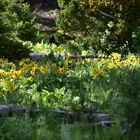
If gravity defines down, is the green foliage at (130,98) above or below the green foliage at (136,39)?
below

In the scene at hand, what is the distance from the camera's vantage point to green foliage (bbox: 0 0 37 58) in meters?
10.2

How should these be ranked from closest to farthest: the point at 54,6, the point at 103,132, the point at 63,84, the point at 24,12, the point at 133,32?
the point at 103,132 → the point at 63,84 → the point at 133,32 → the point at 24,12 → the point at 54,6

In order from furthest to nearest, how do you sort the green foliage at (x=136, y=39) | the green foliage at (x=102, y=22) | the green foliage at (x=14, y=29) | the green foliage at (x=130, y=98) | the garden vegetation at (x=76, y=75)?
the green foliage at (x=102, y=22)
the green foliage at (x=136, y=39)
the green foliage at (x=14, y=29)
the garden vegetation at (x=76, y=75)
the green foliage at (x=130, y=98)

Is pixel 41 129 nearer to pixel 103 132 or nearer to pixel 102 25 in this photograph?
pixel 103 132

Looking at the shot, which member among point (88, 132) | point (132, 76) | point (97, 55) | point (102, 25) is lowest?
point (88, 132)

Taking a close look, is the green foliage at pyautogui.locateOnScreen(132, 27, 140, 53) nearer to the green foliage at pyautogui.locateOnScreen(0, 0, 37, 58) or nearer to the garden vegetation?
the garden vegetation

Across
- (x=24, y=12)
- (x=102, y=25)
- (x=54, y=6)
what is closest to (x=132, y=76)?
(x=102, y=25)

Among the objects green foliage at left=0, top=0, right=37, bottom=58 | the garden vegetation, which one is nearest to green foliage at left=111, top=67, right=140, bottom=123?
the garden vegetation

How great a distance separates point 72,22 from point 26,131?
8195 mm

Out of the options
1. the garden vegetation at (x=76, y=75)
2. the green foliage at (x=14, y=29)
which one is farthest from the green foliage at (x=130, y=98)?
the green foliage at (x=14, y=29)

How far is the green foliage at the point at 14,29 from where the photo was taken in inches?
402

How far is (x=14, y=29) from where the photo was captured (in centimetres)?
1202

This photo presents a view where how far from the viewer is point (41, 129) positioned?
4.46 meters

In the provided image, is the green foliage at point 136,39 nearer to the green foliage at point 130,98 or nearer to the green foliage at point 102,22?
the green foliage at point 102,22
